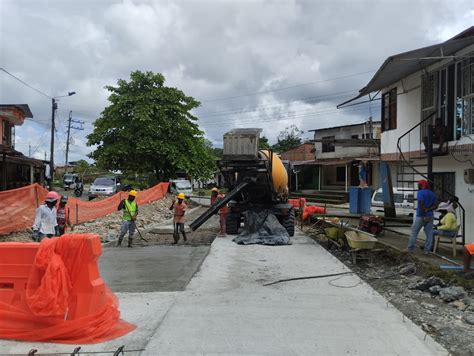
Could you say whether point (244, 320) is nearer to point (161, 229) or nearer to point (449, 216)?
point (449, 216)

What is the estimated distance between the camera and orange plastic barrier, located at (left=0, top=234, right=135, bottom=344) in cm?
506

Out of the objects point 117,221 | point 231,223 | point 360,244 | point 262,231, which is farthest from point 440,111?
point 117,221

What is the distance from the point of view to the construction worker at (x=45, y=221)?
9070 millimetres

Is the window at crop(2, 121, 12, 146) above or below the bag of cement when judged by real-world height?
above

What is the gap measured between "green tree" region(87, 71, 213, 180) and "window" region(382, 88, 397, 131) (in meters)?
18.6

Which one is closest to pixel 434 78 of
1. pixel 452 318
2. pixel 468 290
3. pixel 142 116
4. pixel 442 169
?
pixel 442 169

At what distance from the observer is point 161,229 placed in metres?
17.6

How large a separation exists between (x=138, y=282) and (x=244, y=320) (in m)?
2.93

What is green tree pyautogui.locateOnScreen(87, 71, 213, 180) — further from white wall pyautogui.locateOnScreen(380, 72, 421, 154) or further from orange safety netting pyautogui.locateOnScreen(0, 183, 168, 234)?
white wall pyautogui.locateOnScreen(380, 72, 421, 154)

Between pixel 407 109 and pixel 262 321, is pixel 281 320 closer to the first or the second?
pixel 262 321

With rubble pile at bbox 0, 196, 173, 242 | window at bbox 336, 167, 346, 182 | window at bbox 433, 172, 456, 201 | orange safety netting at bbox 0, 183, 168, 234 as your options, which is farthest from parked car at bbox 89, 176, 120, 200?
window at bbox 433, 172, 456, 201

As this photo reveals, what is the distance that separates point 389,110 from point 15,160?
19.1 m

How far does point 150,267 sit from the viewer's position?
9820 millimetres

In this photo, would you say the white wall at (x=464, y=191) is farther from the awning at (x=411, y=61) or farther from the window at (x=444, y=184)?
the awning at (x=411, y=61)
